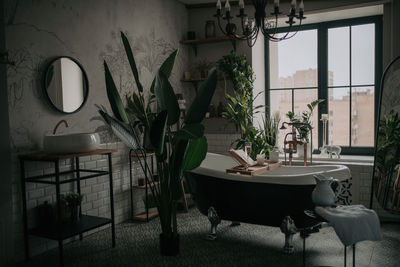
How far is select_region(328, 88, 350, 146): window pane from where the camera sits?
5203mm

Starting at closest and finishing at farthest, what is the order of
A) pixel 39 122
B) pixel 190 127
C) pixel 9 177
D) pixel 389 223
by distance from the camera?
1. pixel 190 127
2. pixel 9 177
3. pixel 39 122
4. pixel 389 223

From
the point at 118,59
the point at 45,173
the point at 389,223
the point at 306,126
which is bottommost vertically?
the point at 389,223

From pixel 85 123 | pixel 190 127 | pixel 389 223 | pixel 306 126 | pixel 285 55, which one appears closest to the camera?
pixel 190 127

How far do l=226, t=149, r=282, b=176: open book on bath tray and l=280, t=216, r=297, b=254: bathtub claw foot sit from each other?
563 mm

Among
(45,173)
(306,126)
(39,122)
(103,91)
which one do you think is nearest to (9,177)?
(45,173)

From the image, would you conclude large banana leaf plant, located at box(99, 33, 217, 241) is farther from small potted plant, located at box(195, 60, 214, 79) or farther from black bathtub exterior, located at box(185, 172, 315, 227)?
small potted plant, located at box(195, 60, 214, 79)

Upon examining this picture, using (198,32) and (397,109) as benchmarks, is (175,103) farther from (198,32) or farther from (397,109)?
(198,32)

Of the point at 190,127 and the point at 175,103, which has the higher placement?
the point at 175,103

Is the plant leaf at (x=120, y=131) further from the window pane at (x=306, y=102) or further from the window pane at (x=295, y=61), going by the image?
the window pane at (x=295, y=61)

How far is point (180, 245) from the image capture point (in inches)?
143

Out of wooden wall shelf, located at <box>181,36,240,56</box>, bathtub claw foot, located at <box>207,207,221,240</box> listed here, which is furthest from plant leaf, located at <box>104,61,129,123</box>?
wooden wall shelf, located at <box>181,36,240,56</box>

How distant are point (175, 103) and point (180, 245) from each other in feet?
4.95

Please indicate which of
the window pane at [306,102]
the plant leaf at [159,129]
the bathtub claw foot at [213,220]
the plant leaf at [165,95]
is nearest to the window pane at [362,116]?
the window pane at [306,102]

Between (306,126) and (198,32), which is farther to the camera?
(198,32)
